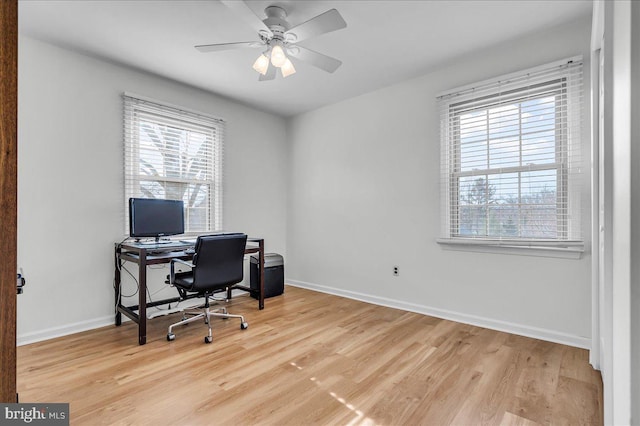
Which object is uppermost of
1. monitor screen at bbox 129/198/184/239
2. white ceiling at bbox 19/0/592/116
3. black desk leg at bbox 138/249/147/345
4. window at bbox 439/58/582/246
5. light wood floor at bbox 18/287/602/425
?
white ceiling at bbox 19/0/592/116

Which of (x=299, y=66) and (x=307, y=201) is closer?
(x=299, y=66)

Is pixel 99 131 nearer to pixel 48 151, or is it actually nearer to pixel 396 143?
pixel 48 151

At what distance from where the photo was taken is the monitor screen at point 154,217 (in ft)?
9.91

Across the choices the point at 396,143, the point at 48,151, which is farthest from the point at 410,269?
the point at 48,151

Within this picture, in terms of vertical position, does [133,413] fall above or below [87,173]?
below

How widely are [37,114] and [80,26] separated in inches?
33.9

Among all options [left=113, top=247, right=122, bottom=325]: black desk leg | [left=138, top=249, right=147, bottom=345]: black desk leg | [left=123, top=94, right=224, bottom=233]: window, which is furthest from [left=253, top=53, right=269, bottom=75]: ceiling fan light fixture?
[left=113, top=247, right=122, bottom=325]: black desk leg

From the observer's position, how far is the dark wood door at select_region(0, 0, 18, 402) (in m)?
0.69

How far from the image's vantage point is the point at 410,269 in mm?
3625

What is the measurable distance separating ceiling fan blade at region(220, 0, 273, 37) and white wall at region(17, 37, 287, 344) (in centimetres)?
187

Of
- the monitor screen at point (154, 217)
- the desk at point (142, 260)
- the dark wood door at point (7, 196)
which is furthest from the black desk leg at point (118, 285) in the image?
the dark wood door at point (7, 196)

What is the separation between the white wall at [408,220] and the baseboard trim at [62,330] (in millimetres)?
2508

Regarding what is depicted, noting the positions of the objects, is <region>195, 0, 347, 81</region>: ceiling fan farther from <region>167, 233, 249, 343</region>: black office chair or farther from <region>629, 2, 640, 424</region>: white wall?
<region>629, 2, 640, 424</region>: white wall

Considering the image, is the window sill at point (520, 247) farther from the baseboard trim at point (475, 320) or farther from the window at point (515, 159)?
the baseboard trim at point (475, 320)
